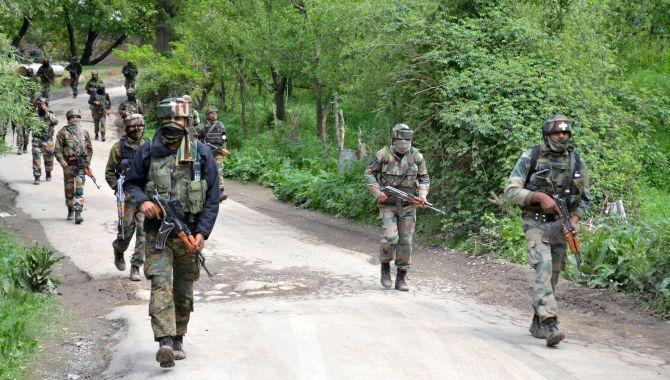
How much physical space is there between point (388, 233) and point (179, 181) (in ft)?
13.1

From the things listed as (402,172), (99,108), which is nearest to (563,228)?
(402,172)

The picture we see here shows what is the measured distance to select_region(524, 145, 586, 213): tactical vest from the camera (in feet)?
25.7

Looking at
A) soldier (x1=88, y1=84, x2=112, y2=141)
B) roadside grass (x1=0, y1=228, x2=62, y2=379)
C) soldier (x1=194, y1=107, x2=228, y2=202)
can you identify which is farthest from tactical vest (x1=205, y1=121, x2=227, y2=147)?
soldier (x1=88, y1=84, x2=112, y2=141)

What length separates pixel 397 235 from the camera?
33.5ft

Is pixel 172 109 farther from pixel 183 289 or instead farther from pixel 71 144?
pixel 71 144

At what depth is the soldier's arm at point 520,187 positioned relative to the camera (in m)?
7.78

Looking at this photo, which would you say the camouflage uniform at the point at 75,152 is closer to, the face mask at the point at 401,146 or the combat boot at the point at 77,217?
the combat boot at the point at 77,217

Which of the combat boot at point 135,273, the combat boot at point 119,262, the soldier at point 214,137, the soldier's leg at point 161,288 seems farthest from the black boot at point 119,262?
the soldier at point 214,137

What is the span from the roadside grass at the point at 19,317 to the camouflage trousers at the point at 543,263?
4614mm

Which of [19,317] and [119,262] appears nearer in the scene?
[19,317]

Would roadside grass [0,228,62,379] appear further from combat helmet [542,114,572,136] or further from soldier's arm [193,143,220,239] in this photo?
combat helmet [542,114,572,136]

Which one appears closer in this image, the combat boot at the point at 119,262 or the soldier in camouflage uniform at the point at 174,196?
the soldier in camouflage uniform at the point at 174,196

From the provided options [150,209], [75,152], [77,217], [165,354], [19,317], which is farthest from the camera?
[77,217]

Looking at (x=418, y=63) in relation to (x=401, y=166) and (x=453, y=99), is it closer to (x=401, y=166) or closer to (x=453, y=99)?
(x=453, y=99)
